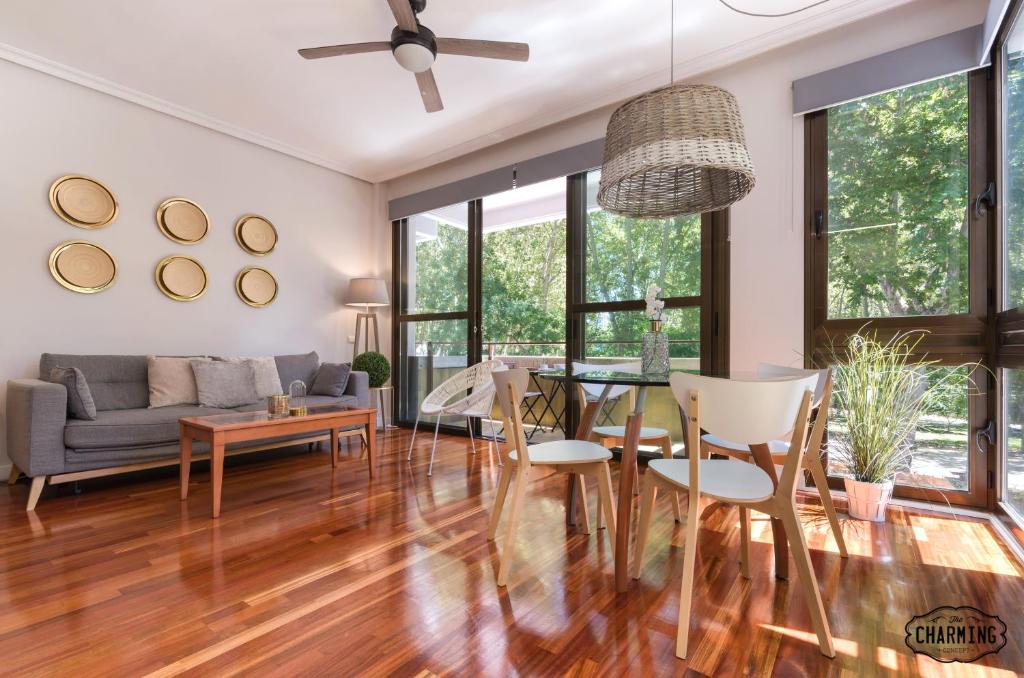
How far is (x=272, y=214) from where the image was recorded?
4.72 metres

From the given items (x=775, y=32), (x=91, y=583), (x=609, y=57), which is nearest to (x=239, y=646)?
(x=91, y=583)

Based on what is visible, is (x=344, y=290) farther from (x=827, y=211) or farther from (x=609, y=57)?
(x=827, y=211)

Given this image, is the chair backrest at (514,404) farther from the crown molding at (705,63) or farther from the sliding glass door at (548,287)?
the crown molding at (705,63)

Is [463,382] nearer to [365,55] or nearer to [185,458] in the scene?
[185,458]

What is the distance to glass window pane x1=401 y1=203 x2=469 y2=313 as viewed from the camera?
16.1 feet

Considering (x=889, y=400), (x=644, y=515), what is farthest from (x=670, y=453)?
(x=889, y=400)

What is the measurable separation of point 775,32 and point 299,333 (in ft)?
15.2

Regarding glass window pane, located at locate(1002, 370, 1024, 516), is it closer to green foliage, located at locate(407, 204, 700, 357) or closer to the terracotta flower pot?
the terracotta flower pot

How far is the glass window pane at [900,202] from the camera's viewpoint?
2.62 m

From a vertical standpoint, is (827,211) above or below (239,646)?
above

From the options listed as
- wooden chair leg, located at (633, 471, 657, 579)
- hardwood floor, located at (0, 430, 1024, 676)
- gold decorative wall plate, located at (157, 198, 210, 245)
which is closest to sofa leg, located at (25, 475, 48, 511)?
hardwood floor, located at (0, 430, 1024, 676)

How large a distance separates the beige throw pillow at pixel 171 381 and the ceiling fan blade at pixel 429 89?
2.68 meters

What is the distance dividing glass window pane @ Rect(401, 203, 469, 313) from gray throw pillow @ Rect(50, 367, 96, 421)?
2.90 meters

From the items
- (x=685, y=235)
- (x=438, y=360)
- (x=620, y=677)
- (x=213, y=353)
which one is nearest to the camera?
(x=620, y=677)
